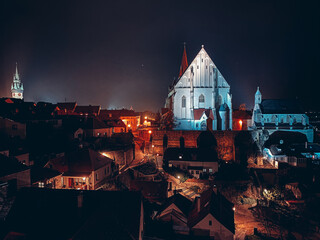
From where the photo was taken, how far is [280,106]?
4609 centimetres

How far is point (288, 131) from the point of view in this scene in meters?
41.8

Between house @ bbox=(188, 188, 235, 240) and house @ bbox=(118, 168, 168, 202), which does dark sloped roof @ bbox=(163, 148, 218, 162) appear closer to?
house @ bbox=(118, 168, 168, 202)

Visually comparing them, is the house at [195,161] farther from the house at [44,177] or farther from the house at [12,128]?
the house at [12,128]

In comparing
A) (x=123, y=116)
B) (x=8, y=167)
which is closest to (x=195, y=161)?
(x=8, y=167)

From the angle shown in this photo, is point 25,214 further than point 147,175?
No

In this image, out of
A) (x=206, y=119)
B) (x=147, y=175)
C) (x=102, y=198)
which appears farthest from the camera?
(x=206, y=119)

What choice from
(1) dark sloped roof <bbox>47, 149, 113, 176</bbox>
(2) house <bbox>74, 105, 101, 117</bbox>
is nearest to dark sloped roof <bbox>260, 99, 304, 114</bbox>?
(1) dark sloped roof <bbox>47, 149, 113, 176</bbox>

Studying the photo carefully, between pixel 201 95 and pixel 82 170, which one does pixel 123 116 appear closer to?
pixel 201 95

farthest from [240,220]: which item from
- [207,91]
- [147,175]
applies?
[207,91]

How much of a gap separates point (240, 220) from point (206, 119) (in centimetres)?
2089

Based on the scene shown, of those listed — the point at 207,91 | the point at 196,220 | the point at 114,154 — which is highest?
the point at 207,91

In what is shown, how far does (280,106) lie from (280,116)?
9.45 ft

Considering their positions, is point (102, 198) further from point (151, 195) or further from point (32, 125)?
point (32, 125)

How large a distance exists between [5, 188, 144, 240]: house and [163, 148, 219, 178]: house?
1634 cm
